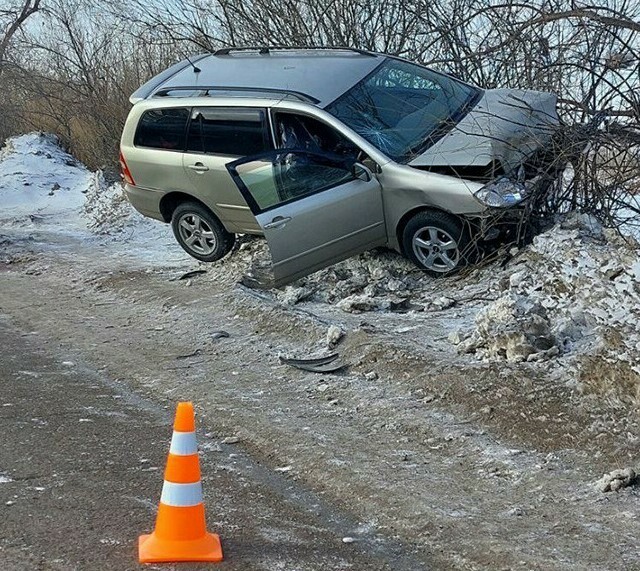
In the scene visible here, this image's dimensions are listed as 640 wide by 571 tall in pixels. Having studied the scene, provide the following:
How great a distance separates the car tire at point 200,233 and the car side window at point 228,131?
2.35ft

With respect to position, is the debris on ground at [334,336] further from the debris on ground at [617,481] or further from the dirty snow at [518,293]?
the debris on ground at [617,481]

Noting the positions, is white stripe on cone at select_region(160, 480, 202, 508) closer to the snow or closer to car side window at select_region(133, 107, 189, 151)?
car side window at select_region(133, 107, 189, 151)

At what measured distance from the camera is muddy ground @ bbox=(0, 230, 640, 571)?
4277 millimetres

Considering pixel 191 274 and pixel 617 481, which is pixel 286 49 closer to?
pixel 191 274

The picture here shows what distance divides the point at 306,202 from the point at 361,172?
59cm

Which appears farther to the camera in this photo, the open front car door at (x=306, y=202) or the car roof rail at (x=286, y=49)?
the car roof rail at (x=286, y=49)

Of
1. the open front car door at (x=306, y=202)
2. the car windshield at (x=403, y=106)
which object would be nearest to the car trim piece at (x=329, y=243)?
the open front car door at (x=306, y=202)

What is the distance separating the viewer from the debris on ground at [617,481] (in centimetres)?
466

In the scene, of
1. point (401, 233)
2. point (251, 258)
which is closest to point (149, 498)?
point (401, 233)

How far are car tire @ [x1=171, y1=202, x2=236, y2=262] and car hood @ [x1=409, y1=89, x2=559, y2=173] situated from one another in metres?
2.67

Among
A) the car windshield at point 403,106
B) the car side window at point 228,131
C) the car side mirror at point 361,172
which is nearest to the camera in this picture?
the car side mirror at point 361,172

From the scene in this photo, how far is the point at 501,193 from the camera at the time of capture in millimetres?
7867

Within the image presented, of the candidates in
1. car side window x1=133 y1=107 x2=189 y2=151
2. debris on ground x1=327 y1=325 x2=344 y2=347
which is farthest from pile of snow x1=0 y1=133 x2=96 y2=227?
debris on ground x1=327 y1=325 x2=344 y2=347

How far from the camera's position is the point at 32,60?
21312 mm
